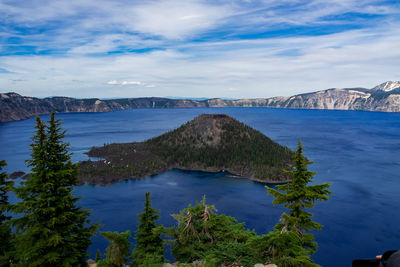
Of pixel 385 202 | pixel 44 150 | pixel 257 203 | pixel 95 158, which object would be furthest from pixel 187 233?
pixel 95 158

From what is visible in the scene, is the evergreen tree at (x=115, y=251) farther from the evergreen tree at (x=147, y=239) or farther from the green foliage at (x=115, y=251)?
the evergreen tree at (x=147, y=239)

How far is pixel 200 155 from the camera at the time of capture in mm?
146375

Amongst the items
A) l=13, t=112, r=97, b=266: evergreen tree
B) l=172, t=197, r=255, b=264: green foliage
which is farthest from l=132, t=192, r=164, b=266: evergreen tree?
l=13, t=112, r=97, b=266: evergreen tree

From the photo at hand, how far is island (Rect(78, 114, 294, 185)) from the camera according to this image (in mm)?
122500

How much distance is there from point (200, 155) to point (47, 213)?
405ft

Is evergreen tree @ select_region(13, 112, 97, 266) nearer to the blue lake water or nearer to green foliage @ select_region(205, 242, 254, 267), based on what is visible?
green foliage @ select_region(205, 242, 254, 267)

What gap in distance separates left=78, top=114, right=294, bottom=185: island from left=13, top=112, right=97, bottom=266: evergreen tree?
93.1 m

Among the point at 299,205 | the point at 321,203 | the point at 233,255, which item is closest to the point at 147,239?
the point at 233,255

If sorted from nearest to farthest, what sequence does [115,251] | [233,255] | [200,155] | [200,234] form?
[233,255], [115,251], [200,234], [200,155]

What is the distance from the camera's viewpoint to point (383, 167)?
133 meters

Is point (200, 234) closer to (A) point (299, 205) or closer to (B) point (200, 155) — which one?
(A) point (299, 205)

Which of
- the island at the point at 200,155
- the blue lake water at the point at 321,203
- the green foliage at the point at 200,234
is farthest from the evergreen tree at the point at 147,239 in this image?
the island at the point at 200,155

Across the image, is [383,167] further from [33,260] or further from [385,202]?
[33,260]

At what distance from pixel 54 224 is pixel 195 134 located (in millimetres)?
143607
